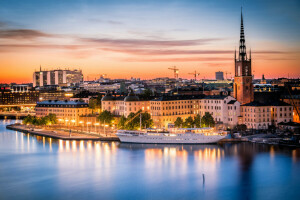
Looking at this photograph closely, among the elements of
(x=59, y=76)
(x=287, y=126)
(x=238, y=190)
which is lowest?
(x=238, y=190)

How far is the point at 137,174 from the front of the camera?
20.3 m

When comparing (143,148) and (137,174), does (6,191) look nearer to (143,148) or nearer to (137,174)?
(137,174)

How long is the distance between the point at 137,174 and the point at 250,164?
5452 millimetres

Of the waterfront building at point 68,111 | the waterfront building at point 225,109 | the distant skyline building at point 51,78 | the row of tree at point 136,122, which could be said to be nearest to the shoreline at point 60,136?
the row of tree at point 136,122

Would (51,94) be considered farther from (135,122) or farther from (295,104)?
(295,104)

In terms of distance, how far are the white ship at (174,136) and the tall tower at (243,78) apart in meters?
6.50

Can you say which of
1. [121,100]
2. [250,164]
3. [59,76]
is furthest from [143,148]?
[59,76]

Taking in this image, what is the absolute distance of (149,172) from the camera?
20.6m

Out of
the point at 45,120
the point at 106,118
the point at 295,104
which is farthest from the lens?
the point at 45,120

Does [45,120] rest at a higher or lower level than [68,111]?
lower

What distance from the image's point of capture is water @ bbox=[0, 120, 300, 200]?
17.7m

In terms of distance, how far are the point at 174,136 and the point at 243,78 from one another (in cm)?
906

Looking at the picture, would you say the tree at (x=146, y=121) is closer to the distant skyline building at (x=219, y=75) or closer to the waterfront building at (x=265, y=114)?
the waterfront building at (x=265, y=114)

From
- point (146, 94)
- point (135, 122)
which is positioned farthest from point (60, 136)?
point (146, 94)
